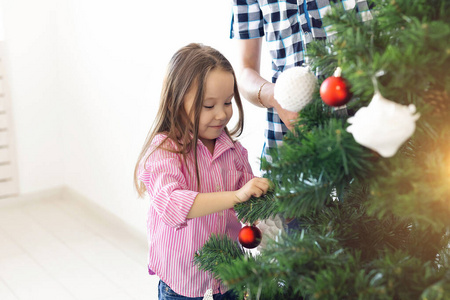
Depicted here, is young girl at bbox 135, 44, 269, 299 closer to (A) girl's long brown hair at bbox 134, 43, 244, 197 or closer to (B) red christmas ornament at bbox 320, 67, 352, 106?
(A) girl's long brown hair at bbox 134, 43, 244, 197

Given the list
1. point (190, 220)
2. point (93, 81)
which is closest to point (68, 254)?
point (93, 81)

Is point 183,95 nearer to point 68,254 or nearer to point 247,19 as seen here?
point 247,19

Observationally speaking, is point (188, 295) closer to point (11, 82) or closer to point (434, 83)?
point (434, 83)

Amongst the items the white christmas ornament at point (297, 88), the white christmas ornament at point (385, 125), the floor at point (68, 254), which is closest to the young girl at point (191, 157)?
the white christmas ornament at point (297, 88)

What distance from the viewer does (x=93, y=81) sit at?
2.71 metres

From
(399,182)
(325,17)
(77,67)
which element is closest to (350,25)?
(325,17)

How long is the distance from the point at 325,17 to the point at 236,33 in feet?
2.19

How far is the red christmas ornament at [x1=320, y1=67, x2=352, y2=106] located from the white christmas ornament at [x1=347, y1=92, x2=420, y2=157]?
0.05 meters

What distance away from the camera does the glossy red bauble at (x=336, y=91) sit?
1.85 ft

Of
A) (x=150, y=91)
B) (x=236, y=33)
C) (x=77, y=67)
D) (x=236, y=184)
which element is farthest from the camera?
(x=77, y=67)

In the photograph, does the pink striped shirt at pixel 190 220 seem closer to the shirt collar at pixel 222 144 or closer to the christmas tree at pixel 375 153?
the shirt collar at pixel 222 144

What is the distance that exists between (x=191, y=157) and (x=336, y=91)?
56cm

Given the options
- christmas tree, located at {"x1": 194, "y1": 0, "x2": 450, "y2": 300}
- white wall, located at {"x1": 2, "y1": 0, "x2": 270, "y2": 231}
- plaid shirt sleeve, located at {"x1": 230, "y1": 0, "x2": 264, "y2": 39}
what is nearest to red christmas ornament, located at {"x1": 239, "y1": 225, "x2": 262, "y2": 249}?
christmas tree, located at {"x1": 194, "y1": 0, "x2": 450, "y2": 300}

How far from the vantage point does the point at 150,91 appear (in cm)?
227
